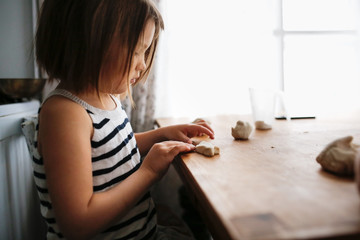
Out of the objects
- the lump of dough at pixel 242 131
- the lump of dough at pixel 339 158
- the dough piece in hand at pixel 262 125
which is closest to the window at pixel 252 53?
the dough piece in hand at pixel 262 125

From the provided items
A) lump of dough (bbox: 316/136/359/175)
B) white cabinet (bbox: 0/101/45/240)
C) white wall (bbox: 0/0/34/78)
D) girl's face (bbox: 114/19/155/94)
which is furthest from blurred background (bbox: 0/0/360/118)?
lump of dough (bbox: 316/136/359/175)

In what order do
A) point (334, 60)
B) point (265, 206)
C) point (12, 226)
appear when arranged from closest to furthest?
point (265, 206), point (12, 226), point (334, 60)

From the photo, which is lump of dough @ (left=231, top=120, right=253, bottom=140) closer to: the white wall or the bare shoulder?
the bare shoulder

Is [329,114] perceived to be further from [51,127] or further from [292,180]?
[51,127]

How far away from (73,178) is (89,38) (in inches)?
11.9

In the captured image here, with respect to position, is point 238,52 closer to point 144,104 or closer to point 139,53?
point 144,104

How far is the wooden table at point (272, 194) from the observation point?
0.29 m

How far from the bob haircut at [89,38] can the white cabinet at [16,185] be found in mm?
402

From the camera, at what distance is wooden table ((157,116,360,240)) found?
0.94 ft

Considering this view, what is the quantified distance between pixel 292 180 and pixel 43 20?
63cm

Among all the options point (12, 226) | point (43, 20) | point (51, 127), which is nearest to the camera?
point (51, 127)

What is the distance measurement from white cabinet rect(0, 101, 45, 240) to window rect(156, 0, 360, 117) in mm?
711

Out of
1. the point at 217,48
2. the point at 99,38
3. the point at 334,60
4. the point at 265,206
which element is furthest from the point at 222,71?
the point at 265,206

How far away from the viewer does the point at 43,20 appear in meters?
0.64
